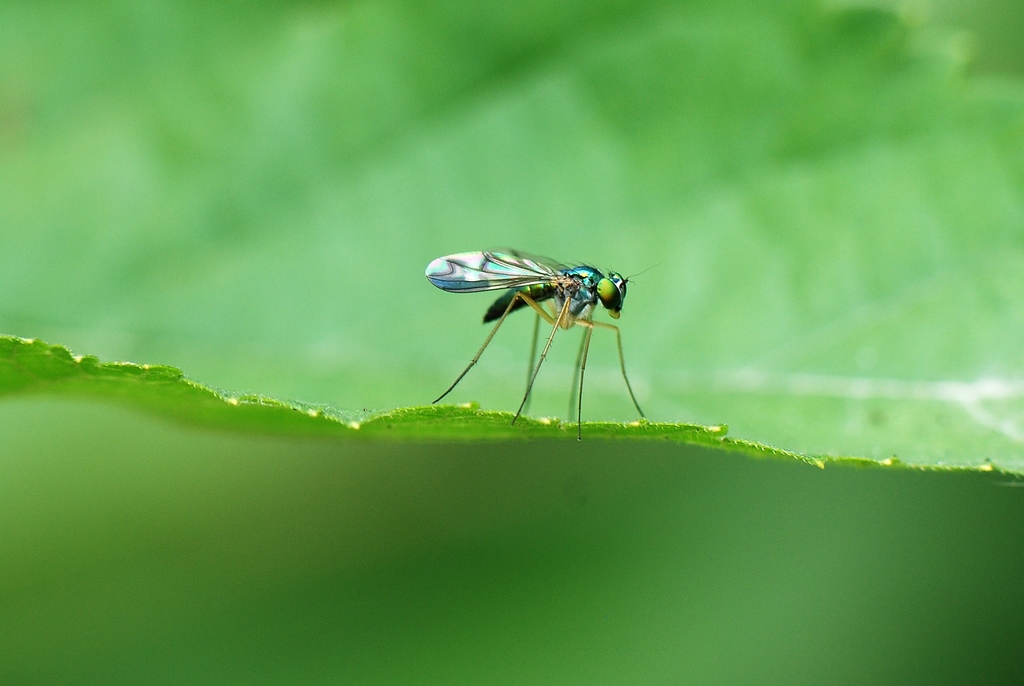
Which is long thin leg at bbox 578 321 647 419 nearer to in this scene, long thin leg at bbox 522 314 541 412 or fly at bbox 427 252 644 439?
fly at bbox 427 252 644 439

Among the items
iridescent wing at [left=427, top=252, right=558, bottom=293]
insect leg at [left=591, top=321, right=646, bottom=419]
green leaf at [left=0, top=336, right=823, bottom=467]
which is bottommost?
green leaf at [left=0, top=336, right=823, bottom=467]

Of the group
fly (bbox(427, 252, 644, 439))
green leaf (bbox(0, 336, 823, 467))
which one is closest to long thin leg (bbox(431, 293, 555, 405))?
fly (bbox(427, 252, 644, 439))

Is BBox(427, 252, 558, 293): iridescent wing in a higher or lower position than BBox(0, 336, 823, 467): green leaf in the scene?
higher

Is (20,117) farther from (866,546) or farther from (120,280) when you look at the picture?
(866,546)

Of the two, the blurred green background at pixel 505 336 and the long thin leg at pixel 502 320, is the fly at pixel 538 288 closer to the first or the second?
the long thin leg at pixel 502 320

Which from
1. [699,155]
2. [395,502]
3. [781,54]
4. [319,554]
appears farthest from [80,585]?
[781,54]

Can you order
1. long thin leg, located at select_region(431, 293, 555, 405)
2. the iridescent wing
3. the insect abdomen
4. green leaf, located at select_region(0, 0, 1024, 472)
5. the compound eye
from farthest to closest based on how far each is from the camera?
the insect abdomen, the compound eye, long thin leg, located at select_region(431, 293, 555, 405), the iridescent wing, green leaf, located at select_region(0, 0, 1024, 472)

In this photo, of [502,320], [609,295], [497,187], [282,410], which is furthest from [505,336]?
[282,410]

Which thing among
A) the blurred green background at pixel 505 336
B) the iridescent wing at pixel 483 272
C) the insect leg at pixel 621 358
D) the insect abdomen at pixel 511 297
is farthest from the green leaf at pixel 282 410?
the insect abdomen at pixel 511 297
